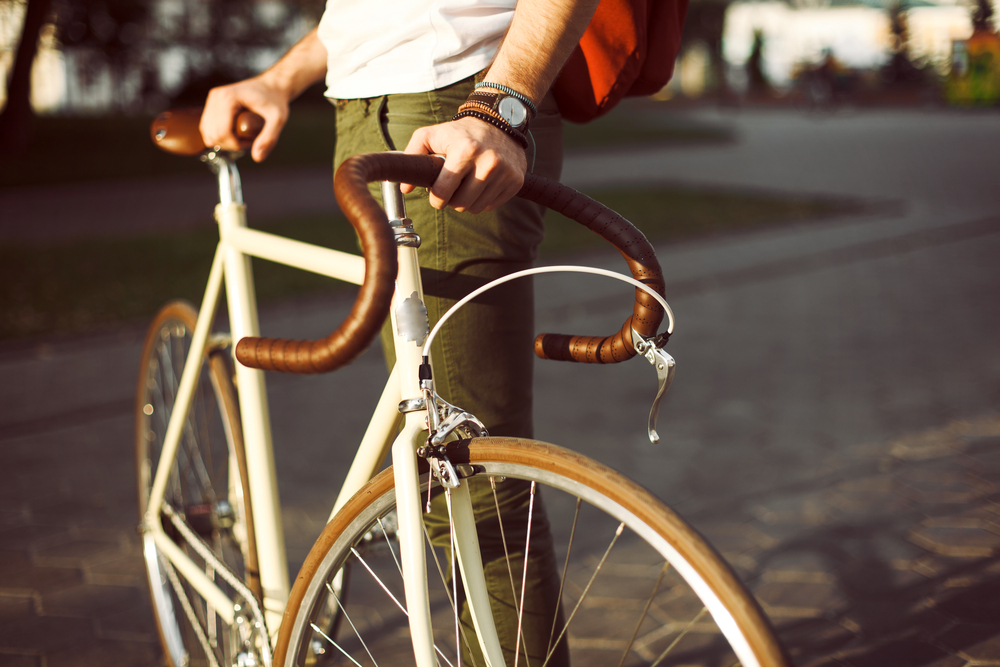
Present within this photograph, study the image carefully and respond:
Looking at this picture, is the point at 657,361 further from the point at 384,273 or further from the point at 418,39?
the point at 418,39

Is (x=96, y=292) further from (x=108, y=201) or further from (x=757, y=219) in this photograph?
(x=757, y=219)

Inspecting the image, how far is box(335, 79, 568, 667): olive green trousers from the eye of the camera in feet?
4.82

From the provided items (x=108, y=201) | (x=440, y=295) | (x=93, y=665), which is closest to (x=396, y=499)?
(x=440, y=295)

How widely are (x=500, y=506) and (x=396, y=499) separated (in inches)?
12.8

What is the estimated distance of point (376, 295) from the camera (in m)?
0.96

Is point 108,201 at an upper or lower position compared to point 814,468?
upper

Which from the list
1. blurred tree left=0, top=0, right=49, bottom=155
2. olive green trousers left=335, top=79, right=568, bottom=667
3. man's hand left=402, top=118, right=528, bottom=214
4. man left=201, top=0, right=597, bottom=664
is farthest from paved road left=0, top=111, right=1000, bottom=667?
blurred tree left=0, top=0, right=49, bottom=155

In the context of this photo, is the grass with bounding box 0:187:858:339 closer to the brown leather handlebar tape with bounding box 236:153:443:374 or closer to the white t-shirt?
the white t-shirt

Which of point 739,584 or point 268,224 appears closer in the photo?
point 739,584

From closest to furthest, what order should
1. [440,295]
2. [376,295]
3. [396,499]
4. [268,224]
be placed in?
[376,295] → [396,499] → [440,295] → [268,224]

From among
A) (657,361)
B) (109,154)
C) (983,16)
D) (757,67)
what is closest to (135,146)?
(109,154)

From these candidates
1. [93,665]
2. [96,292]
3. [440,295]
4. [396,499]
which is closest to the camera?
[396,499]

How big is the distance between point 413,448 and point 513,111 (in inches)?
18.7

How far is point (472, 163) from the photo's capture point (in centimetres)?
114
